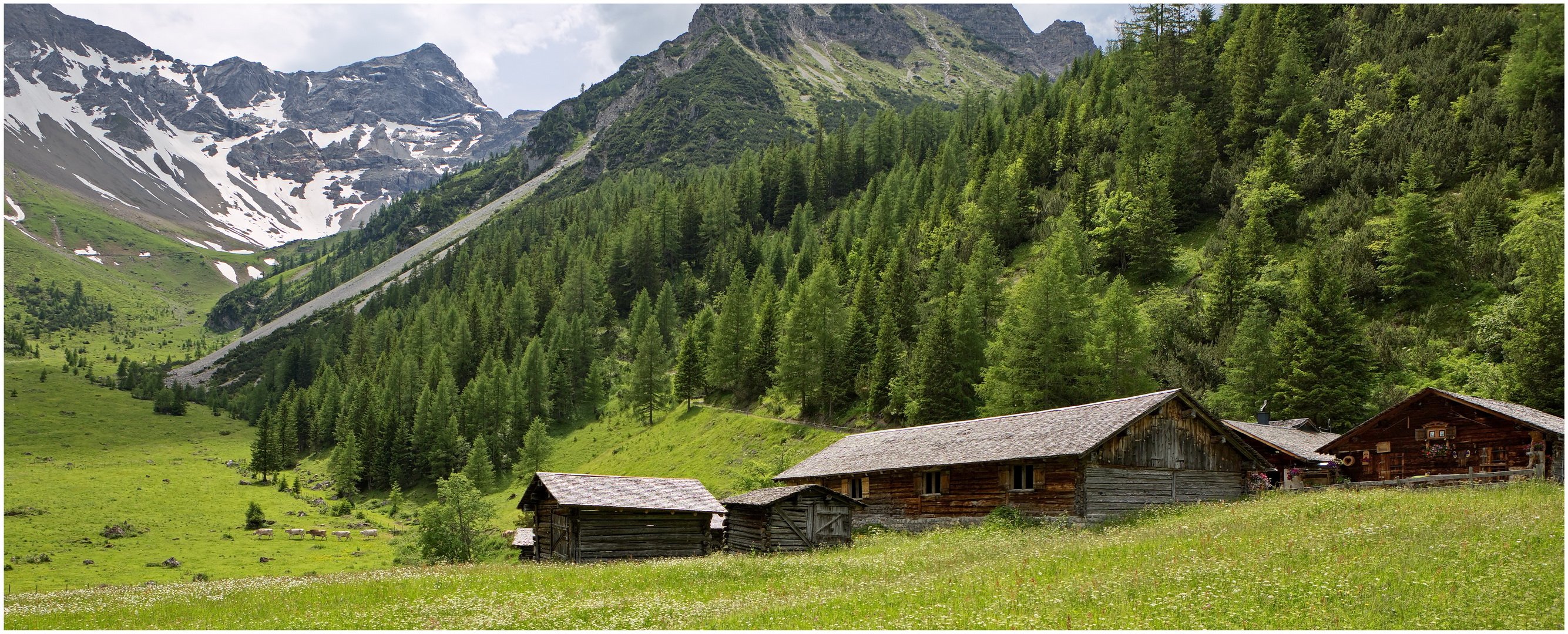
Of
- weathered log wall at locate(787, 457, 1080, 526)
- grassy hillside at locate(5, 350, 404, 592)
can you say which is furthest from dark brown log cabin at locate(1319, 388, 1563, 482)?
grassy hillside at locate(5, 350, 404, 592)

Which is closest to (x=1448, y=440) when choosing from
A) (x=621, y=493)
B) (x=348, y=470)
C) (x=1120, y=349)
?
(x=1120, y=349)

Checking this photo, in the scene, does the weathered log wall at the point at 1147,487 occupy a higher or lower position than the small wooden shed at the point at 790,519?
higher

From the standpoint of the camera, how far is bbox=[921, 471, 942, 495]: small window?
45.0 m

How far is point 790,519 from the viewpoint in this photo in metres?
42.1

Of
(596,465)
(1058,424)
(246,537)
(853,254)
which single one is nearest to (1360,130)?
(853,254)

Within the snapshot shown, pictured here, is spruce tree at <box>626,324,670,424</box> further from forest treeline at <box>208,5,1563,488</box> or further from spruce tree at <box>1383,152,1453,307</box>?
spruce tree at <box>1383,152,1453,307</box>

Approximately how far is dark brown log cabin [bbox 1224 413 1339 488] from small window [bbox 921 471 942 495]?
15.0m

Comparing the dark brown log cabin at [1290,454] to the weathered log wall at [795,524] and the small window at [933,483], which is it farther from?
the weathered log wall at [795,524]

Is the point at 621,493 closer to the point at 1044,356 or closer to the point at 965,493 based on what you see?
the point at 965,493

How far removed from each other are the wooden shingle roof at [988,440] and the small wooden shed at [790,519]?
13.9ft

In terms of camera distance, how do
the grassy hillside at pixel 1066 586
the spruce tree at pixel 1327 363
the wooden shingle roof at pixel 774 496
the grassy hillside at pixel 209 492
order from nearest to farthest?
the grassy hillside at pixel 1066 586
the wooden shingle roof at pixel 774 496
the spruce tree at pixel 1327 363
the grassy hillside at pixel 209 492

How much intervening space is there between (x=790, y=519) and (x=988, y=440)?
35.3 ft

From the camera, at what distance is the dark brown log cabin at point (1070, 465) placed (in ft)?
129

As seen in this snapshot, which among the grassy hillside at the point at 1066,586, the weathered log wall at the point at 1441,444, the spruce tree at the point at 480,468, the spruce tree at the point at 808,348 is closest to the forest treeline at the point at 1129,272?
the spruce tree at the point at 808,348
